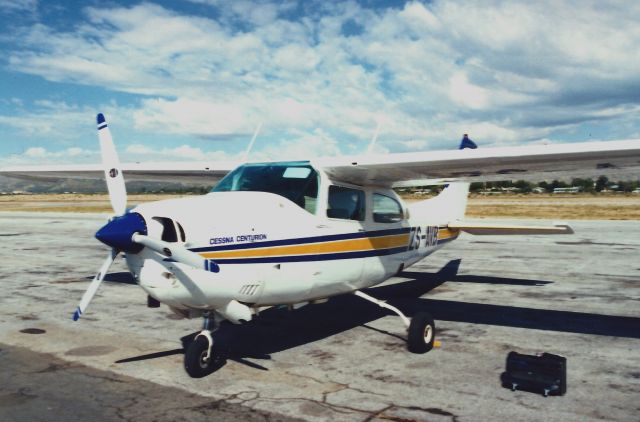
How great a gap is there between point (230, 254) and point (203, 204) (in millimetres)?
611

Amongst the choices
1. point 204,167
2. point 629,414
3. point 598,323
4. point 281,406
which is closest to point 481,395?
point 629,414

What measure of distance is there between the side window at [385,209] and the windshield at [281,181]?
5.02 feet

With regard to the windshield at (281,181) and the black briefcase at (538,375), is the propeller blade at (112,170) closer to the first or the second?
the windshield at (281,181)

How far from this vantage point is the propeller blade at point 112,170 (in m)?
6.09

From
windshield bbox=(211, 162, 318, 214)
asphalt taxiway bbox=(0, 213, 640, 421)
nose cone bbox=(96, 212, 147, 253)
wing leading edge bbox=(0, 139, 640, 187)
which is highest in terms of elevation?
wing leading edge bbox=(0, 139, 640, 187)

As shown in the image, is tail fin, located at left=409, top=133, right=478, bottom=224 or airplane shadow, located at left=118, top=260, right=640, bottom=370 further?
tail fin, located at left=409, top=133, right=478, bottom=224

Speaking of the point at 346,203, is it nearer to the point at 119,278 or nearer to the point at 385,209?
the point at 385,209

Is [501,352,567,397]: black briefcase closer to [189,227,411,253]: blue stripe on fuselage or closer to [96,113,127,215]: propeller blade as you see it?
[189,227,411,253]: blue stripe on fuselage

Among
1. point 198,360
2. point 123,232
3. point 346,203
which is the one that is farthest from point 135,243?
point 346,203

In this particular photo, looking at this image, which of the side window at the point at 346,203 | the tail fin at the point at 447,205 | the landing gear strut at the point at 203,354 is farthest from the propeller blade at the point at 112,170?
the tail fin at the point at 447,205

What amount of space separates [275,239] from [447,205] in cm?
612

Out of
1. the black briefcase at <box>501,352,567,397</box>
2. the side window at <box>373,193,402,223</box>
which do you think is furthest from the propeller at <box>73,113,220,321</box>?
the side window at <box>373,193,402,223</box>

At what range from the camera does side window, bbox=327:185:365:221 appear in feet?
24.2

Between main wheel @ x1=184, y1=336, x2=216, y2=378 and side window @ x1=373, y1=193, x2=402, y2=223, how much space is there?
333 cm
